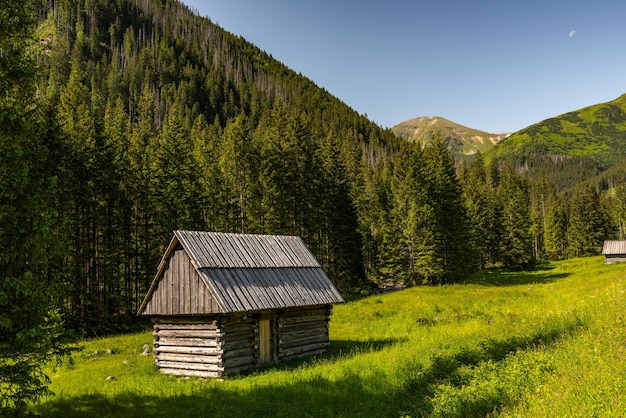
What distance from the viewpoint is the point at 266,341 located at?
23453 mm

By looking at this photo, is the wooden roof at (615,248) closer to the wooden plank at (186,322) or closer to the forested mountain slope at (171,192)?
the forested mountain slope at (171,192)

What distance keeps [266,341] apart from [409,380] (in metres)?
9.66

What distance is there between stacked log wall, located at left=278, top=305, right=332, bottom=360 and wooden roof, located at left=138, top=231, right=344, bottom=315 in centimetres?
107

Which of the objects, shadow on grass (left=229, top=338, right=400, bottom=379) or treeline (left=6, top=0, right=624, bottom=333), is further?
treeline (left=6, top=0, right=624, bottom=333)

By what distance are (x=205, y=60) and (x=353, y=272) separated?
491ft

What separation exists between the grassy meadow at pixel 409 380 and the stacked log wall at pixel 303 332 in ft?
3.23

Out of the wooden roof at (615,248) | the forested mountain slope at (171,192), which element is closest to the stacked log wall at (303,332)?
the forested mountain slope at (171,192)

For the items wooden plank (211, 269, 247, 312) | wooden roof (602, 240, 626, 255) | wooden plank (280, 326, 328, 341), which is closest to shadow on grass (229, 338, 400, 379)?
wooden plank (280, 326, 328, 341)

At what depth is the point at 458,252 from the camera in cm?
5744

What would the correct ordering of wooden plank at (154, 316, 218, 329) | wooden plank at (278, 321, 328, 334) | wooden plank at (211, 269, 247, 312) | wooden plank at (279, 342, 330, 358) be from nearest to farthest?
wooden plank at (211, 269, 247, 312), wooden plank at (154, 316, 218, 329), wooden plank at (279, 342, 330, 358), wooden plank at (278, 321, 328, 334)

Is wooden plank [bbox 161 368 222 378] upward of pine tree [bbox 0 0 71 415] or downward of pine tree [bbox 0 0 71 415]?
downward

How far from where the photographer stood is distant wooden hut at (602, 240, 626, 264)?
6775cm

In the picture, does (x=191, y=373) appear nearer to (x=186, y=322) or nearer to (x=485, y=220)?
(x=186, y=322)

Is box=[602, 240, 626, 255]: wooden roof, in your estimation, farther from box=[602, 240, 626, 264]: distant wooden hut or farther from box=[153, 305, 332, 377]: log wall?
box=[153, 305, 332, 377]: log wall
